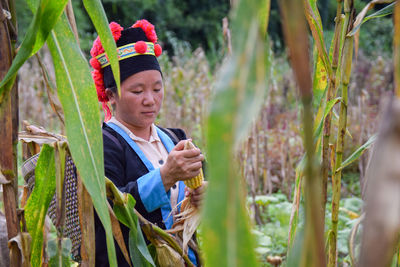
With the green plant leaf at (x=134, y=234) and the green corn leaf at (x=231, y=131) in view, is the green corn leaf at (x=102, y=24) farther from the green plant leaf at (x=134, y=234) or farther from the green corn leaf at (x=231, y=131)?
the green corn leaf at (x=231, y=131)

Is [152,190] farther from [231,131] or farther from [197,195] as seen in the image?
[231,131]

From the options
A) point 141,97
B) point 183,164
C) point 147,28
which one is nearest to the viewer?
point 183,164

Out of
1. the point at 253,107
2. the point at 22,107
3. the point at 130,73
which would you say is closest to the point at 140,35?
the point at 130,73

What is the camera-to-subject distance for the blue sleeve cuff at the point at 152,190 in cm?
118

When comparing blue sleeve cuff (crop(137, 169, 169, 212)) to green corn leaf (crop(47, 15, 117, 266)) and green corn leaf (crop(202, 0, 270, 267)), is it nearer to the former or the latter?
green corn leaf (crop(47, 15, 117, 266))

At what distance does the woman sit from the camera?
3.91 ft

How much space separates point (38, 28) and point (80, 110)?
0.12 meters

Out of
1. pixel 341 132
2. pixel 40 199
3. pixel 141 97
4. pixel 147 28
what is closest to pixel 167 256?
pixel 40 199

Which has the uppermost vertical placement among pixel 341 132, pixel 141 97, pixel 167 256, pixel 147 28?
pixel 147 28

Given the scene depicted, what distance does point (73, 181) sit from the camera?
3.51 ft

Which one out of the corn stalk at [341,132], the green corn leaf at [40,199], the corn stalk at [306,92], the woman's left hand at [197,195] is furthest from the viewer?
the woman's left hand at [197,195]

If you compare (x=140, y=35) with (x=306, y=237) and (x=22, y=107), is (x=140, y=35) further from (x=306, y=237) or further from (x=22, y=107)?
(x=22, y=107)

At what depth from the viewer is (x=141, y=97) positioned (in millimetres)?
1343

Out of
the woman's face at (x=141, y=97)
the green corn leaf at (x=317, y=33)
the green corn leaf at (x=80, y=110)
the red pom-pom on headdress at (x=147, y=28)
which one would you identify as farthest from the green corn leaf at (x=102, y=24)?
the red pom-pom on headdress at (x=147, y=28)
